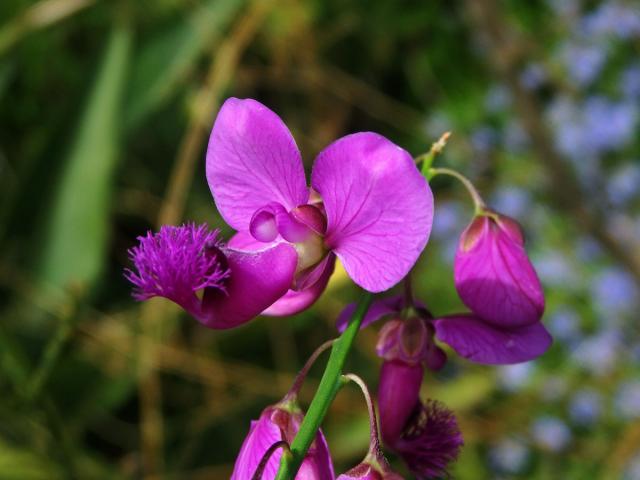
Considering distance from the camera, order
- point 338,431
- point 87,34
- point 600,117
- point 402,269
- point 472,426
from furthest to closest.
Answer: point 87,34
point 600,117
point 472,426
point 338,431
point 402,269

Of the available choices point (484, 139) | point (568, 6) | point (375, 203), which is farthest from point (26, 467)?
point (568, 6)

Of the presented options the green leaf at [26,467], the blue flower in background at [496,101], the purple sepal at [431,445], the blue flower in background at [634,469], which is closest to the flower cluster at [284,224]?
the purple sepal at [431,445]

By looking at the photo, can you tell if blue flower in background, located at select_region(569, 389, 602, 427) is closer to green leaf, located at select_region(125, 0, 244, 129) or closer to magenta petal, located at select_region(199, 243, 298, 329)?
green leaf, located at select_region(125, 0, 244, 129)

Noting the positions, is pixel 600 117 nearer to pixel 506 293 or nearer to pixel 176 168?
pixel 176 168

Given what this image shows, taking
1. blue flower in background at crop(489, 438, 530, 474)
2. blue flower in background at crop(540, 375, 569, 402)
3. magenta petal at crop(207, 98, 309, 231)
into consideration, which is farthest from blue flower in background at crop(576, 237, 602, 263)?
magenta petal at crop(207, 98, 309, 231)

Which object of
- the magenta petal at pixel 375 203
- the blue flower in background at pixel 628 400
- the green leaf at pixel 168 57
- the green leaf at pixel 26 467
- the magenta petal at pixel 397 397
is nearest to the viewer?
the magenta petal at pixel 375 203

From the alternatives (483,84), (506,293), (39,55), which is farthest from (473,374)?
(506,293)

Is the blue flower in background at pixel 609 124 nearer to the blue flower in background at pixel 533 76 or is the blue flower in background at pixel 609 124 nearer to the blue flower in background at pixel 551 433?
the blue flower in background at pixel 533 76
